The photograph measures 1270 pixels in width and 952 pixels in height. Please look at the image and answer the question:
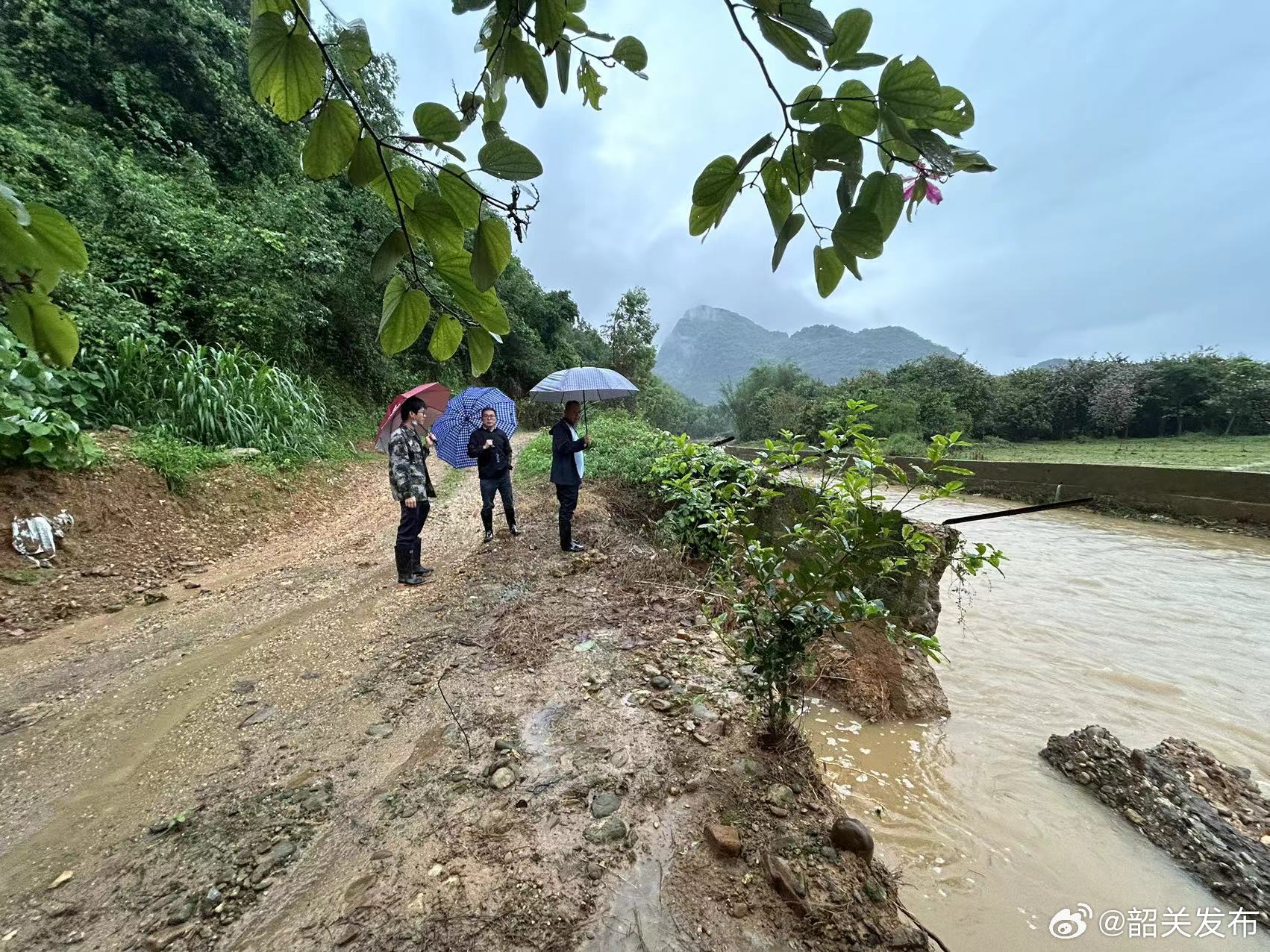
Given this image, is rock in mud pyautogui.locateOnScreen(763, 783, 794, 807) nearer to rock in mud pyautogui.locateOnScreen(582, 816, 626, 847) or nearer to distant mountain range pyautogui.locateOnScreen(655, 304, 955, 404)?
rock in mud pyautogui.locateOnScreen(582, 816, 626, 847)

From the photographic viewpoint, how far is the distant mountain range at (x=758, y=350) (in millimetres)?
125312

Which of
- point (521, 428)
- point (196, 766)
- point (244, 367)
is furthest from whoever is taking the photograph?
point (521, 428)

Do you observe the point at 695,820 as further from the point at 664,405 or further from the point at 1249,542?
the point at 664,405

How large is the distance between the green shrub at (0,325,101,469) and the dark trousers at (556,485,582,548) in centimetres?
409

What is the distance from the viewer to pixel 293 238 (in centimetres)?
898

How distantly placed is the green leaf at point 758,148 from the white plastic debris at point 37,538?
18.7ft

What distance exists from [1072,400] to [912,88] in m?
28.6

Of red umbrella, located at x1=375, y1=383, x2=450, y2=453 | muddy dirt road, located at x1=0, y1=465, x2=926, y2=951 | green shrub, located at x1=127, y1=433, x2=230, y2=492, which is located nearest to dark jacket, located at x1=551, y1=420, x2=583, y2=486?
red umbrella, located at x1=375, y1=383, x2=450, y2=453

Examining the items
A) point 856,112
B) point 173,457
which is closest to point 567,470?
point 173,457

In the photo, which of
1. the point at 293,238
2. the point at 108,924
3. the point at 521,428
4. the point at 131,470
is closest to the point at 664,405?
the point at 521,428

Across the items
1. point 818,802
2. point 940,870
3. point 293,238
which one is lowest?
point 940,870

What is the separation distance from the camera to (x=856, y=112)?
69 cm

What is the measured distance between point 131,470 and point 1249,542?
53.1 ft

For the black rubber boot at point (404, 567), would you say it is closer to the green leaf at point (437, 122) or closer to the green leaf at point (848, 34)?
the green leaf at point (437, 122)
